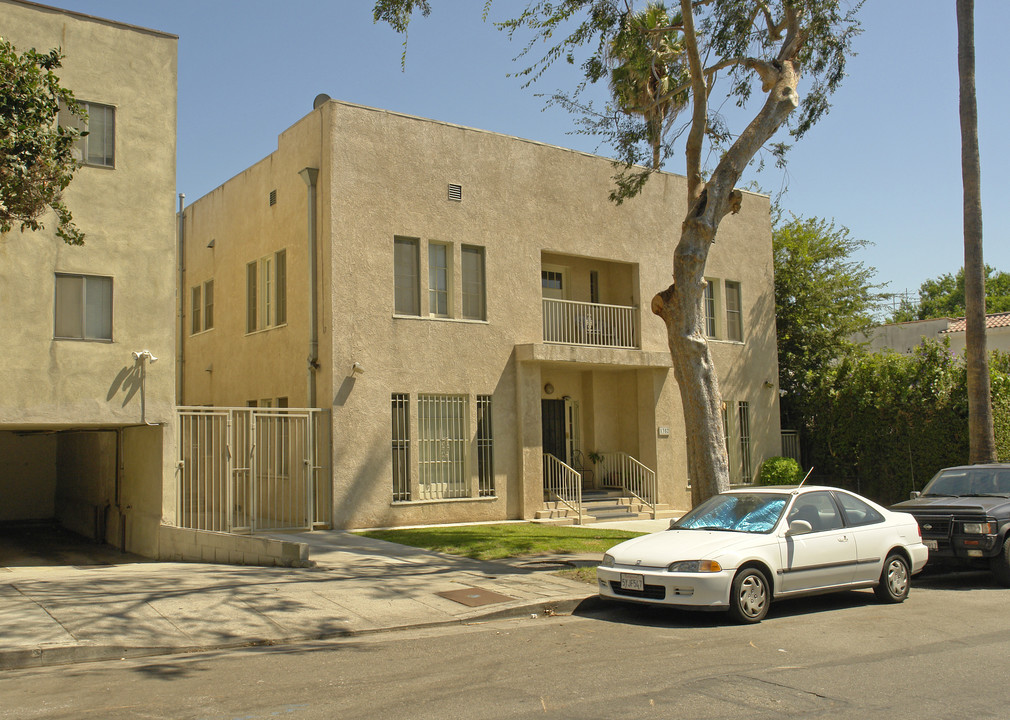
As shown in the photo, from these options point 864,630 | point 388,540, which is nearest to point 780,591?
point 864,630

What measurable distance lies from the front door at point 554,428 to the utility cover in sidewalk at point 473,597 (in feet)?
33.2

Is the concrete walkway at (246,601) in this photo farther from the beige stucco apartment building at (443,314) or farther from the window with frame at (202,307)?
the window with frame at (202,307)

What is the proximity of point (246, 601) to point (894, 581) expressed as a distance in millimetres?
7065

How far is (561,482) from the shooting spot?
62.7 feet

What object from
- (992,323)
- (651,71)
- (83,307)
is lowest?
(83,307)

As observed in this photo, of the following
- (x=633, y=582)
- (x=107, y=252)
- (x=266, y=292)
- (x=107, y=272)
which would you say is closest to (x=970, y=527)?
(x=633, y=582)

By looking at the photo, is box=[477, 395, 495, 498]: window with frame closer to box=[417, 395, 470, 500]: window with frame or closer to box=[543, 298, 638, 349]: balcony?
box=[417, 395, 470, 500]: window with frame

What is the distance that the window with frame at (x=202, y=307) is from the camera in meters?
21.6

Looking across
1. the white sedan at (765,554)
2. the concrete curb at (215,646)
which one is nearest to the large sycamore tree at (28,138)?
the concrete curb at (215,646)

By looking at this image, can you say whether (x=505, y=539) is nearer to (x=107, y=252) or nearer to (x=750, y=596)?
(x=750, y=596)

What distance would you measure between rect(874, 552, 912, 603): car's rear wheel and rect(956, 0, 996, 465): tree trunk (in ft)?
23.5

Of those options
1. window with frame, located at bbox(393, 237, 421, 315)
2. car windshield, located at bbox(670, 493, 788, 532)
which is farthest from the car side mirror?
window with frame, located at bbox(393, 237, 421, 315)

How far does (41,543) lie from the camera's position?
18.2 meters

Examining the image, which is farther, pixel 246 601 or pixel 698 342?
pixel 698 342
